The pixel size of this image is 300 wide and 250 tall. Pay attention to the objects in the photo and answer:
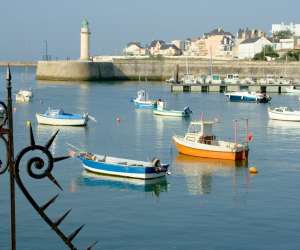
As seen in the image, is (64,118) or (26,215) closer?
(26,215)

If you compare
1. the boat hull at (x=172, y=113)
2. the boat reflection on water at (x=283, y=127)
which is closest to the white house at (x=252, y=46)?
the boat hull at (x=172, y=113)

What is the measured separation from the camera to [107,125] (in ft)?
131

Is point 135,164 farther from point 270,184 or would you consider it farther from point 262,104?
point 262,104

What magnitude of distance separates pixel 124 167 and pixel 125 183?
71 cm

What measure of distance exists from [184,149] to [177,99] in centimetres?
3579

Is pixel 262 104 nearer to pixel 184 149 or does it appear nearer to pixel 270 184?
pixel 184 149

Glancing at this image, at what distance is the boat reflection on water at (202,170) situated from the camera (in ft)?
69.4

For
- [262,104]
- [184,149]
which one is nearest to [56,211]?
[184,149]

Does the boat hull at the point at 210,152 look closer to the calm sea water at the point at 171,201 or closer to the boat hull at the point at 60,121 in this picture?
the calm sea water at the point at 171,201

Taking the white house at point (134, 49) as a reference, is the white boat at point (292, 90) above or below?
below

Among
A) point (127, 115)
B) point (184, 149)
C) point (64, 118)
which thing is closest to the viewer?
point (184, 149)

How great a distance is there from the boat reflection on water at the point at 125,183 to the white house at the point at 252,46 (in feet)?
366

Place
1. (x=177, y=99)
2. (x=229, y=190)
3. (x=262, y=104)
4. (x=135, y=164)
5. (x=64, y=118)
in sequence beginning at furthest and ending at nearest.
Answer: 1. (x=177, y=99)
2. (x=262, y=104)
3. (x=64, y=118)
4. (x=135, y=164)
5. (x=229, y=190)

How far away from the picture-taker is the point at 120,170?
21906 mm
